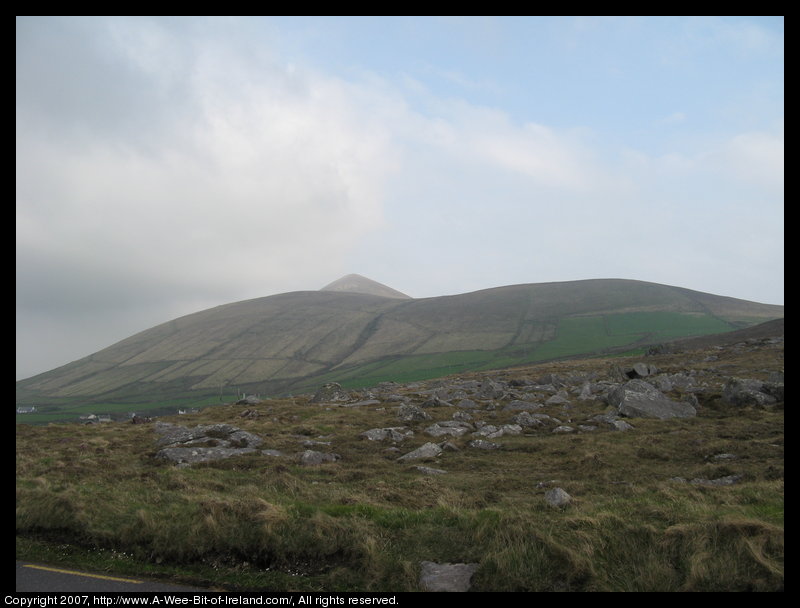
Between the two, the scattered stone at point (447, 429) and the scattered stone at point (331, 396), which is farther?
the scattered stone at point (331, 396)

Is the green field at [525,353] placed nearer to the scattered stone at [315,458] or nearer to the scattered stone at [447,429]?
the scattered stone at [447,429]

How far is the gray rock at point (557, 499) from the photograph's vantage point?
11977 millimetres

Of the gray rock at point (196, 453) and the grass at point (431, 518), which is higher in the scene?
the grass at point (431, 518)

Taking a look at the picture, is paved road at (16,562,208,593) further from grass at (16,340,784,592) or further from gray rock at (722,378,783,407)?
gray rock at (722,378,783,407)

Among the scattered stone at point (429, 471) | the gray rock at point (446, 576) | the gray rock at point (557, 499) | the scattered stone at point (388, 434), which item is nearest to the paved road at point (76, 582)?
the gray rock at point (446, 576)

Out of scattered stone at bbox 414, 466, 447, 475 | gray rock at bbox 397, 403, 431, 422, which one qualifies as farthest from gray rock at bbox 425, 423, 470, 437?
scattered stone at bbox 414, 466, 447, 475

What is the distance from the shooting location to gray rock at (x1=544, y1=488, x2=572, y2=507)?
1198 cm

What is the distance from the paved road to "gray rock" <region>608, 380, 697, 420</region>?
2630 cm

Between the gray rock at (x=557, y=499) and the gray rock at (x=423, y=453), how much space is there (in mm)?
8978

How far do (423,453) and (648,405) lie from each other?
15.9m

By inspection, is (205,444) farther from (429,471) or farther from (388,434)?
(429,471)

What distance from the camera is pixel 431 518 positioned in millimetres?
11070

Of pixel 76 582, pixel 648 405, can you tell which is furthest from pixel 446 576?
pixel 648 405
